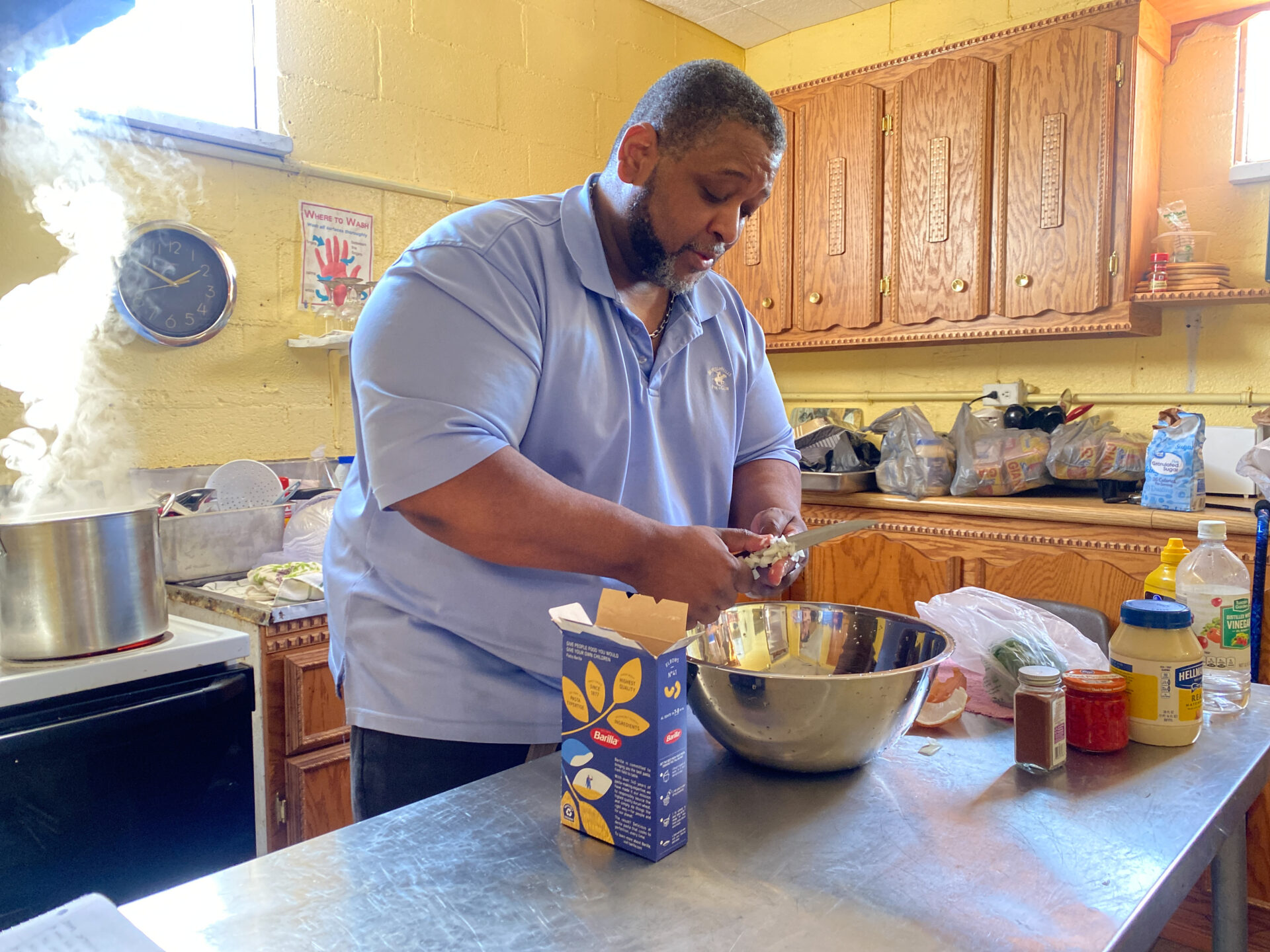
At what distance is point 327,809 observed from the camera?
73.6 inches

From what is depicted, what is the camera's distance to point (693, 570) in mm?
920

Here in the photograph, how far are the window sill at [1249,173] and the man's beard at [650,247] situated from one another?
2.29m

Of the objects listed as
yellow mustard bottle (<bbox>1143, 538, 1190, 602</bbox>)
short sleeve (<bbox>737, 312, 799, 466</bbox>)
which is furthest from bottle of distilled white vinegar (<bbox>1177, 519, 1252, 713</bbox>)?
short sleeve (<bbox>737, 312, 799, 466</bbox>)

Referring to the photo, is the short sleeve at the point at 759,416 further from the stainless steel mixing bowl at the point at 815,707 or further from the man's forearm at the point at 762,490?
the stainless steel mixing bowl at the point at 815,707

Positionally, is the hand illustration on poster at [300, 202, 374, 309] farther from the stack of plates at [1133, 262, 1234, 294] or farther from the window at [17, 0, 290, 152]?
the stack of plates at [1133, 262, 1234, 294]

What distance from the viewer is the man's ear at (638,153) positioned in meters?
1.11

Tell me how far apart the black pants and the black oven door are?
0.64 metres

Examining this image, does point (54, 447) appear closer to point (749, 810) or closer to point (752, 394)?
point (752, 394)

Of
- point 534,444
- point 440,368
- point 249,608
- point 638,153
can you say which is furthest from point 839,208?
point 440,368

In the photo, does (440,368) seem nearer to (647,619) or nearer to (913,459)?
(647,619)

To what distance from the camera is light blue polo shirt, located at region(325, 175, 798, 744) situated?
2.99 ft

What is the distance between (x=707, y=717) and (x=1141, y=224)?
2.46m

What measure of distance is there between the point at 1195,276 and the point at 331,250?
7.91 feet

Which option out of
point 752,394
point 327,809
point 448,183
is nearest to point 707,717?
point 752,394
